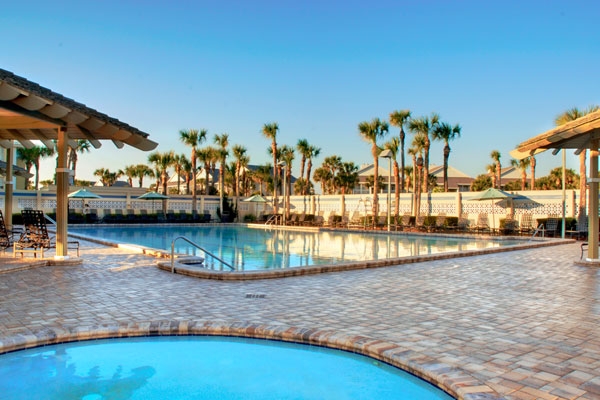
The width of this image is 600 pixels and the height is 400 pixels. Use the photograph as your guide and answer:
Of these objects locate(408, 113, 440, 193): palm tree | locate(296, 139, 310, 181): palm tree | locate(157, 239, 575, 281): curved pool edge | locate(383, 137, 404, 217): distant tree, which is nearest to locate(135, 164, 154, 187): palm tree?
locate(296, 139, 310, 181): palm tree

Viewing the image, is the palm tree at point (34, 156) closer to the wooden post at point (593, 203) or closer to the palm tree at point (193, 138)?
the palm tree at point (193, 138)

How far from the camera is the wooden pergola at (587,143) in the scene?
363 inches

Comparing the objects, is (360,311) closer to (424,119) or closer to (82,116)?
(82,116)

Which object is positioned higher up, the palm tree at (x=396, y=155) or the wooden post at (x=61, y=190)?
the palm tree at (x=396, y=155)

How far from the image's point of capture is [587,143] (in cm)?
1110

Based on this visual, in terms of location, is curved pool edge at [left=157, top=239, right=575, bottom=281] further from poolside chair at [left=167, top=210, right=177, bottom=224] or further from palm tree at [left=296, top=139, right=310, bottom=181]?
palm tree at [left=296, top=139, right=310, bottom=181]

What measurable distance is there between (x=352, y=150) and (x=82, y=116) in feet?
112

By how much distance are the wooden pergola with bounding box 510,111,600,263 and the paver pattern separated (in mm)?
1085

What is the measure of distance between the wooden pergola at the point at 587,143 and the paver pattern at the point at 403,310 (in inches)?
42.7

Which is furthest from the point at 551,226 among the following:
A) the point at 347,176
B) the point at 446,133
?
the point at 347,176

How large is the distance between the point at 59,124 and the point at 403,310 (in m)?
7.70

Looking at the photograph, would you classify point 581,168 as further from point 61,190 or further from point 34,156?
point 34,156

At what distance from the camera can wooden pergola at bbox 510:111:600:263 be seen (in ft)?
30.3

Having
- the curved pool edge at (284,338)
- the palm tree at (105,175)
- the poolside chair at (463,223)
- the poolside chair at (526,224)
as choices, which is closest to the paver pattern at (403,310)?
the curved pool edge at (284,338)
